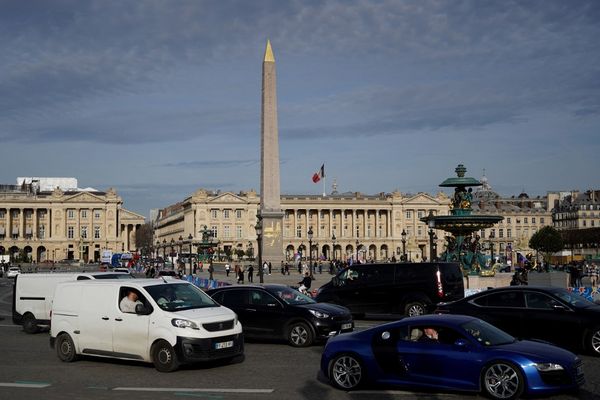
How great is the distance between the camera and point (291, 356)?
603 inches

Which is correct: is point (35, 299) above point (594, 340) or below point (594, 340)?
above

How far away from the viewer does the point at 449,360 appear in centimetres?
1073

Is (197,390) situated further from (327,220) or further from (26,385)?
(327,220)

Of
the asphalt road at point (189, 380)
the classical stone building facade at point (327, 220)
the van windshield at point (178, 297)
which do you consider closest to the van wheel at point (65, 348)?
the asphalt road at point (189, 380)

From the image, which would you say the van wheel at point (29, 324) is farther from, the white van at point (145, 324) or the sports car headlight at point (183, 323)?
the sports car headlight at point (183, 323)

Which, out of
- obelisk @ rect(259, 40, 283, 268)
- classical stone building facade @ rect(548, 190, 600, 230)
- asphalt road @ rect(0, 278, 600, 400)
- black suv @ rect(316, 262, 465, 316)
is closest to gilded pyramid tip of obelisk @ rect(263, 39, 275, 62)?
obelisk @ rect(259, 40, 283, 268)

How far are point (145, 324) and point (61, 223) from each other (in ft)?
471

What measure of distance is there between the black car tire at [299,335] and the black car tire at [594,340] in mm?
5675

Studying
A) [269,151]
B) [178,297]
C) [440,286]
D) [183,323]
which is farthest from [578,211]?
[183,323]

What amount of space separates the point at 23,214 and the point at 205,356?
5780 inches

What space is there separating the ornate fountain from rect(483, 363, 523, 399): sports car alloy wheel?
22.7 m

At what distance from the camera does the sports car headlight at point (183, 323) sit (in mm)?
13094

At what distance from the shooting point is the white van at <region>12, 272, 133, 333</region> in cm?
2081

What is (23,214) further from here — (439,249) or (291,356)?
(291,356)
